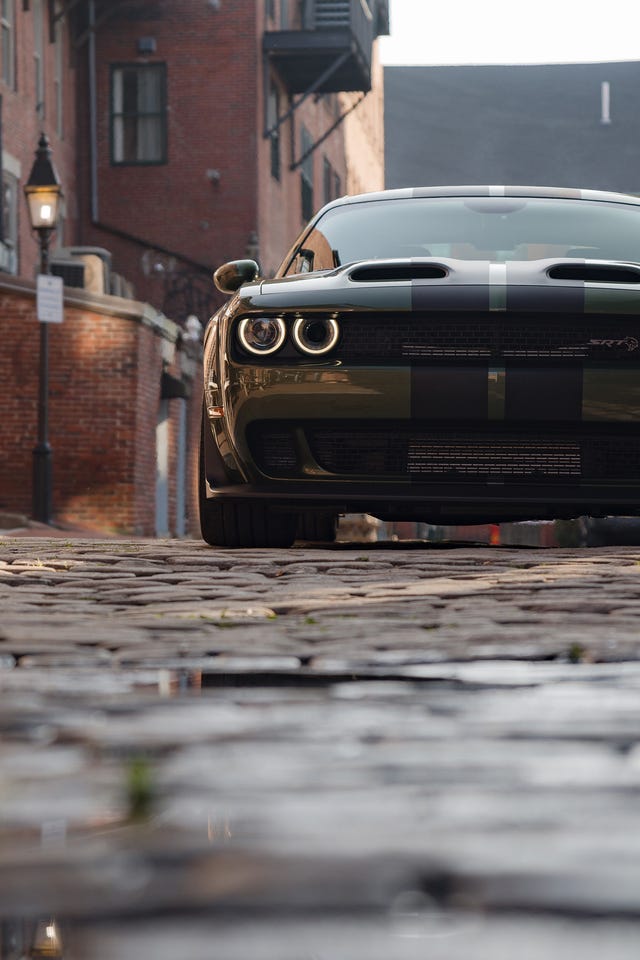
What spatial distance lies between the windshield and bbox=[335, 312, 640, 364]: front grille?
0.94 metres

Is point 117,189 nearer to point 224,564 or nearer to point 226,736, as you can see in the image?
point 224,564

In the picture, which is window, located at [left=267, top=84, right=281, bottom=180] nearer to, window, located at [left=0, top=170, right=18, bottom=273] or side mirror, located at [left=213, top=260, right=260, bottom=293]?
window, located at [left=0, top=170, right=18, bottom=273]

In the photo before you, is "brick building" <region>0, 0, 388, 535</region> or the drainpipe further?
the drainpipe

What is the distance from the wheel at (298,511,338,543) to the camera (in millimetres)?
8266

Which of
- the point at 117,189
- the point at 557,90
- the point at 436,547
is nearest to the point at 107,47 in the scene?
the point at 117,189

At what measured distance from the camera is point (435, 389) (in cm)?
623

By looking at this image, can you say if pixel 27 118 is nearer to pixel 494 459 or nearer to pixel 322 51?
pixel 322 51

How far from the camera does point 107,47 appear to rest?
1163 inches

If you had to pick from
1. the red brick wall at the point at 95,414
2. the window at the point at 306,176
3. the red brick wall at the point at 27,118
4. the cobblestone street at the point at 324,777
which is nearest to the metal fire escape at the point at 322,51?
the window at the point at 306,176

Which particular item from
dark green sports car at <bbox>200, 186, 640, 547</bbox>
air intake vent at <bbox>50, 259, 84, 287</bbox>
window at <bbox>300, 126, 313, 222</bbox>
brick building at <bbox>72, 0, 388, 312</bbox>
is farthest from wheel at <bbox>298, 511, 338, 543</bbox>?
window at <bbox>300, 126, 313, 222</bbox>

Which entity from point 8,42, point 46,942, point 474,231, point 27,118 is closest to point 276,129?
point 27,118

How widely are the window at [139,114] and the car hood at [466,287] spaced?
78.4ft

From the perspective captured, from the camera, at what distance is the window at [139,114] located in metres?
29.6

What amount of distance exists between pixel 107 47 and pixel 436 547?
23578 mm
